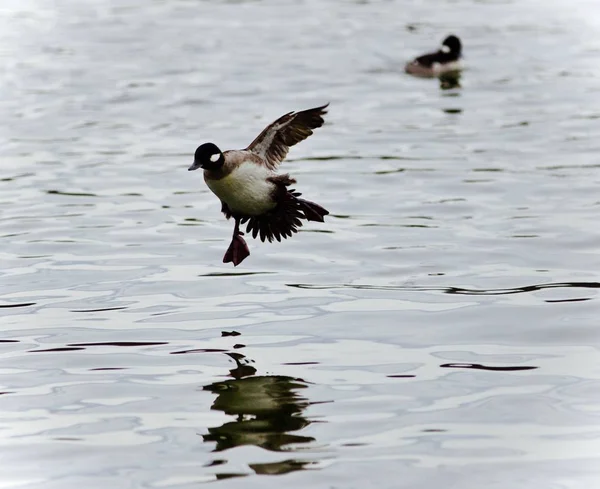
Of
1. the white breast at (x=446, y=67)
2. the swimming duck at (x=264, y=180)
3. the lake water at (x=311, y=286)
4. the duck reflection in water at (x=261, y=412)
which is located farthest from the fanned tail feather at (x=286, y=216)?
the white breast at (x=446, y=67)

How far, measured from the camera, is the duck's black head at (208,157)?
8898 millimetres

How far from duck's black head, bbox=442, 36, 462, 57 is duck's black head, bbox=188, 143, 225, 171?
15243mm

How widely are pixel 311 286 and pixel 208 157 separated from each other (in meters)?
2.79

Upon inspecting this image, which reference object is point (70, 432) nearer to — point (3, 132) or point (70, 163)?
point (70, 163)

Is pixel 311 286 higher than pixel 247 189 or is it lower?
lower

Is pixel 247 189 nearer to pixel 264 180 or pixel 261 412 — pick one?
pixel 264 180

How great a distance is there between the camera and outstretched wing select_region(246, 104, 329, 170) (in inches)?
380

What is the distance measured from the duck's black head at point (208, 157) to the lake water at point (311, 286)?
60.6 inches

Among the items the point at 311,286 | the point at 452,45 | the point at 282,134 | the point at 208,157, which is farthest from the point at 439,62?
the point at 208,157

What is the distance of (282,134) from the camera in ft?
32.3

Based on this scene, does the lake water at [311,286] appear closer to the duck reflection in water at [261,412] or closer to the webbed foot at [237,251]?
the duck reflection in water at [261,412]

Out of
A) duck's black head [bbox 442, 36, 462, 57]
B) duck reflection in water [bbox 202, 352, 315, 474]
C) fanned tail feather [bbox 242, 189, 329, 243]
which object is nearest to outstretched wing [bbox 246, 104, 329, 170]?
fanned tail feather [bbox 242, 189, 329, 243]

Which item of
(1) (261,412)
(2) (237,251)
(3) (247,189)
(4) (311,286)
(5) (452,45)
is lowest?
(1) (261,412)

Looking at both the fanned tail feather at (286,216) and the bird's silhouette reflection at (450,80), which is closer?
the fanned tail feather at (286,216)
